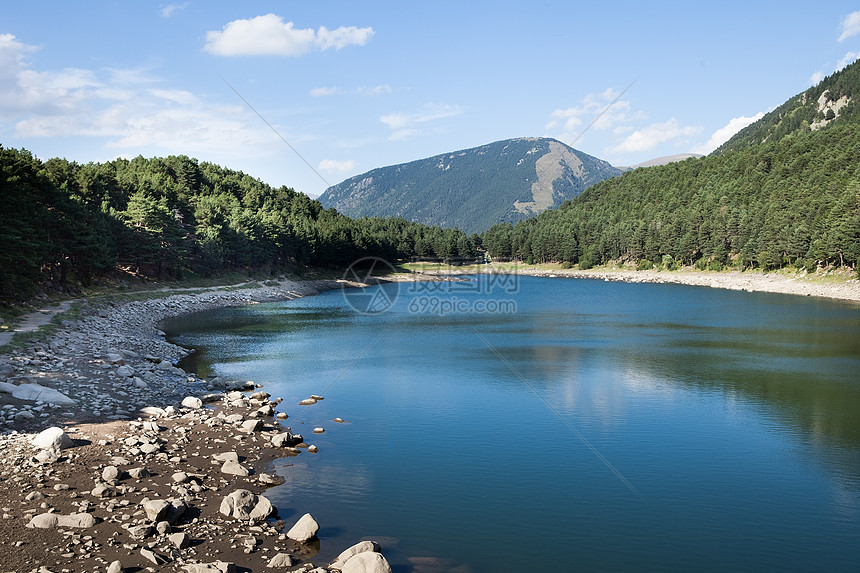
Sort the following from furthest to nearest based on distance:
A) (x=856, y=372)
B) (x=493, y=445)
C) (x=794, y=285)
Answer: (x=794, y=285) < (x=856, y=372) < (x=493, y=445)

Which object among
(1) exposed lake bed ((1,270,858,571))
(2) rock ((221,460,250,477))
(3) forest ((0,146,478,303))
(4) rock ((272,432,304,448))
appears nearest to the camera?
(1) exposed lake bed ((1,270,858,571))

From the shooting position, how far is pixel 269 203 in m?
133

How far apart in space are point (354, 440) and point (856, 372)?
2645cm

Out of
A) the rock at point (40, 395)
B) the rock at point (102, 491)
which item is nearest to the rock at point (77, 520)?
the rock at point (102, 491)

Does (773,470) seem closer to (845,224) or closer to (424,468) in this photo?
(424,468)

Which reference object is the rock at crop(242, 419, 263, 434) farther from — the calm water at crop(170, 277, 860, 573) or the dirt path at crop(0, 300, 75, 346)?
the dirt path at crop(0, 300, 75, 346)

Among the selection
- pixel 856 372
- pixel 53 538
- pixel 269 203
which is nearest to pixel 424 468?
pixel 53 538

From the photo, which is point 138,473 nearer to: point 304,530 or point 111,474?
point 111,474

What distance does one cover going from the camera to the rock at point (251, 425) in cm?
1967

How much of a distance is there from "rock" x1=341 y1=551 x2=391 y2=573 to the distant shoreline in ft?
249

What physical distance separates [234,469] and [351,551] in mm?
5677

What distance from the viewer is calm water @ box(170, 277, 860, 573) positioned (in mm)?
13094

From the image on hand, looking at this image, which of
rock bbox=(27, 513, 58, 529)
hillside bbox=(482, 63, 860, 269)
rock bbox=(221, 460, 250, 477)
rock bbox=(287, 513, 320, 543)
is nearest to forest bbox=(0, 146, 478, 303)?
rock bbox=(221, 460, 250, 477)

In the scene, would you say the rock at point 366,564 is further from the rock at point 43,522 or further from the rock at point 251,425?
the rock at point 251,425
